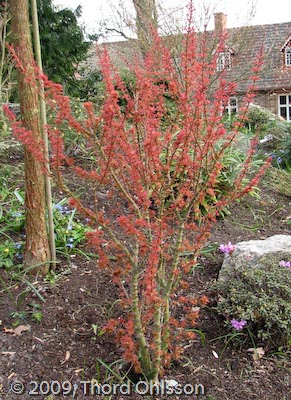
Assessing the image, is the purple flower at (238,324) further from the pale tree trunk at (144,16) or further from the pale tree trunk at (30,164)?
the pale tree trunk at (144,16)

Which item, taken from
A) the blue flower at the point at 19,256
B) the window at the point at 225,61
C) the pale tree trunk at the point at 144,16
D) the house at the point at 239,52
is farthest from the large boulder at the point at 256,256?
the pale tree trunk at the point at 144,16

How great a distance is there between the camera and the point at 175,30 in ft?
27.3

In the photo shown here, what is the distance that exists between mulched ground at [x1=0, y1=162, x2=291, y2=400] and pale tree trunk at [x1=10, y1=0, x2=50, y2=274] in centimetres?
18

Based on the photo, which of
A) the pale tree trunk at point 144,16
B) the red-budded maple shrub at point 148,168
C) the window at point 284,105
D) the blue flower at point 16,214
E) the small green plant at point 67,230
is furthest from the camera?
the window at point 284,105

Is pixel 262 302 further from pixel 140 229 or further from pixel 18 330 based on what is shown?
pixel 18 330

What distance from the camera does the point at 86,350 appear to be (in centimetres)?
234

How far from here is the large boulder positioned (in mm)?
2748

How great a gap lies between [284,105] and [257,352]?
61.3ft

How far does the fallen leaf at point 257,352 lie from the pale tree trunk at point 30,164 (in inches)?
51.9

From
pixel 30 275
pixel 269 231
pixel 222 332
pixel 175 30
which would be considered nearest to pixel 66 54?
pixel 175 30

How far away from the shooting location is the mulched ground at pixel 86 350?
7.05 ft

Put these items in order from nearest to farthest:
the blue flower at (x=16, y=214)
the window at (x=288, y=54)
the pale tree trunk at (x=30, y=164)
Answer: the pale tree trunk at (x=30, y=164)
the blue flower at (x=16, y=214)
the window at (x=288, y=54)

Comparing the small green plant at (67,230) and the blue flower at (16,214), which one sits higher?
the blue flower at (16,214)

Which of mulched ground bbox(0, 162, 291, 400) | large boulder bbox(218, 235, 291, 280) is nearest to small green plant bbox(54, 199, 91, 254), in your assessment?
mulched ground bbox(0, 162, 291, 400)
